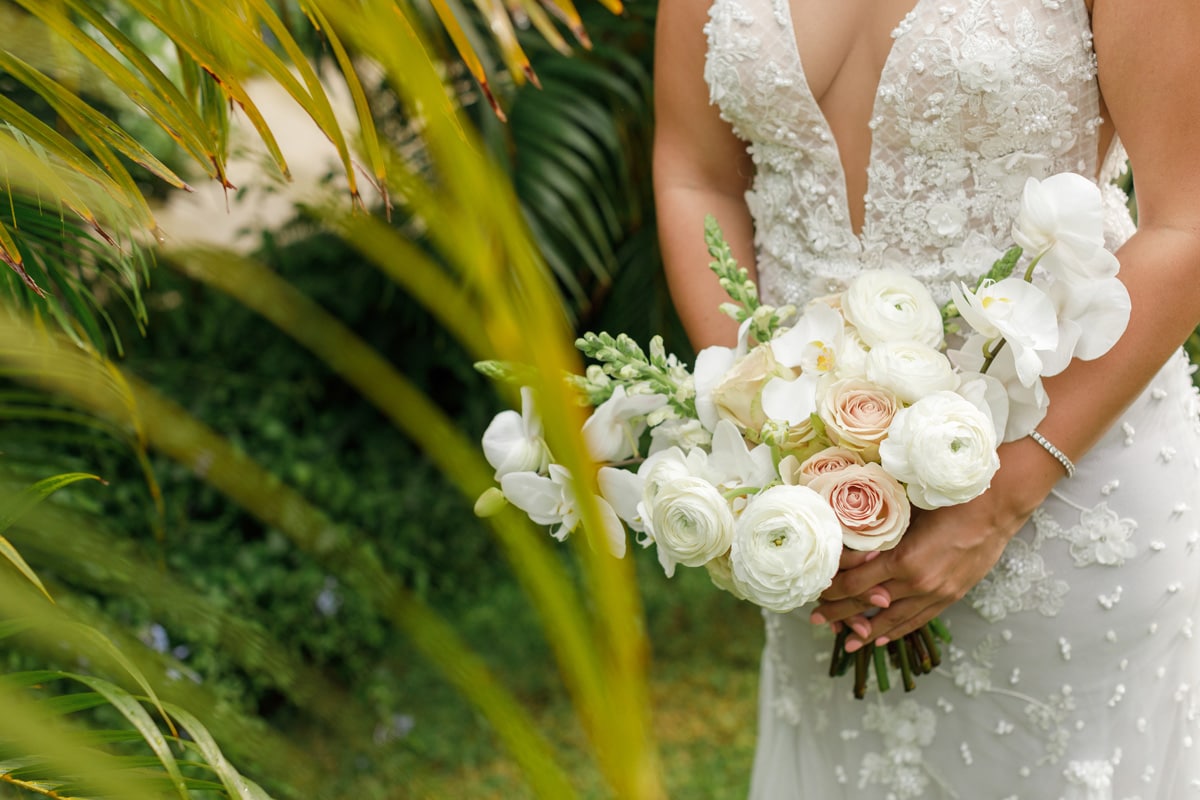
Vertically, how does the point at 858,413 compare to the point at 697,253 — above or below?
below

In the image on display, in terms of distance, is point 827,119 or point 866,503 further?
point 827,119

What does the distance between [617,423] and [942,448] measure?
356 millimetres

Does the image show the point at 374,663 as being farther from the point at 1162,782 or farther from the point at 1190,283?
the point at 1190,283

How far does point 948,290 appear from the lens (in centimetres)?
128

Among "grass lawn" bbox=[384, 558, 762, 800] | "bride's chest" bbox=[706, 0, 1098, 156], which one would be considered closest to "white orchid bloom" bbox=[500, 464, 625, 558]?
"bride's chest" bbox=[706, 0, 1098, 156]

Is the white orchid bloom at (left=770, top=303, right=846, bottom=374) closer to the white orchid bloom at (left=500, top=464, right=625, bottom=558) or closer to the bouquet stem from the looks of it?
the white orchid bloom at (left=500, top=464, right=625, bottom=558)

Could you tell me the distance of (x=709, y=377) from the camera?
1129 millimetres

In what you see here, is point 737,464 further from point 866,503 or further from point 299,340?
point 299,340

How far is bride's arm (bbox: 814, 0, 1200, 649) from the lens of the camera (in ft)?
3.42

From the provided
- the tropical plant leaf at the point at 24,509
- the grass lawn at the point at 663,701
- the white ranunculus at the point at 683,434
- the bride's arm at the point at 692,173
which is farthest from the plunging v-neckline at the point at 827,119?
the grass lawn at the point at 663,701

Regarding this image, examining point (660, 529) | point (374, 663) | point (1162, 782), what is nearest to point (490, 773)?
point (374, 663)

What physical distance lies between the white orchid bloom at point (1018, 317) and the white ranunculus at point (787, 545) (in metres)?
0.24

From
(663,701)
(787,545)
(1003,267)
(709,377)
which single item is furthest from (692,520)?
(663,701)

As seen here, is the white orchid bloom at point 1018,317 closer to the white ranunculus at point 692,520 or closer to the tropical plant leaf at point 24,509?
the white ranunculus at point 692,520
